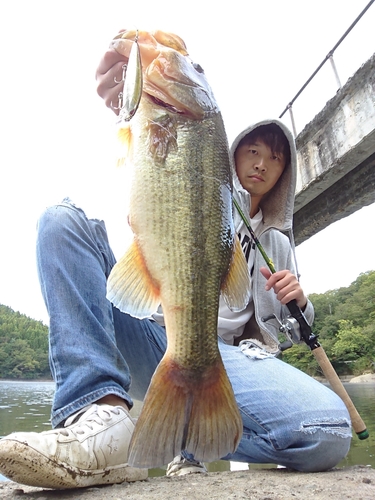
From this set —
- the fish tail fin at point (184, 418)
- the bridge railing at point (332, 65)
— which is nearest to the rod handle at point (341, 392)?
the fish tail fin at point (184, 418)

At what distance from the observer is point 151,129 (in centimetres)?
163

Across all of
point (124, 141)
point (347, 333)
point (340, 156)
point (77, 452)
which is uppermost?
point (347, 333)

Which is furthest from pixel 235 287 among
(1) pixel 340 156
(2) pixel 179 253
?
(1) pixel 340 156

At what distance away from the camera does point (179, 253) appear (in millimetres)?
1521

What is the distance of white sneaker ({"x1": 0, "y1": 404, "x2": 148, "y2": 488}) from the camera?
126 cm

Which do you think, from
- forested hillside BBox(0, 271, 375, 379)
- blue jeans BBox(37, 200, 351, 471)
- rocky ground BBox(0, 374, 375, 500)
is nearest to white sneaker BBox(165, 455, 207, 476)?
blue jeans BBox(37, 200, 351, 471)

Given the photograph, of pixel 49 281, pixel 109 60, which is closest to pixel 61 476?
pixel 49 281

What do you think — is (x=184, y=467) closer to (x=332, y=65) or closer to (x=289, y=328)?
(x=289, y=328)

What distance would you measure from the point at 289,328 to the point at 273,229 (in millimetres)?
852

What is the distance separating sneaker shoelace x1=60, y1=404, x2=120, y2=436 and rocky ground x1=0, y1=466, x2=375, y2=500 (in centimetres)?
21

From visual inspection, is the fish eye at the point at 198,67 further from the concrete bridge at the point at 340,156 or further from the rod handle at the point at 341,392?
the concrete bridge at the point at 340,156

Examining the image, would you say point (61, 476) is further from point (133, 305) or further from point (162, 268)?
point (162, 268)

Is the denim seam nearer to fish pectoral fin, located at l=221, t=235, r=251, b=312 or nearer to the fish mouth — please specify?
fish pectoral fin, located at l=221, t=235, r=251, b=312

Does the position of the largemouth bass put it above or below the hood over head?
below
